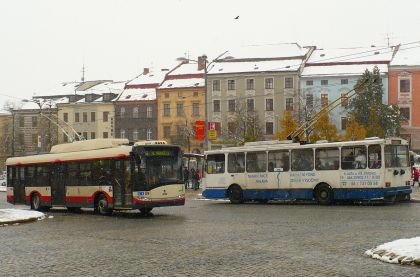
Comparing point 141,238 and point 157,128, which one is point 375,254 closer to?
point 141,238

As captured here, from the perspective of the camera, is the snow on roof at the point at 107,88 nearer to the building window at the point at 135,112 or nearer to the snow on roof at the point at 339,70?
the building window at the point at 135,112

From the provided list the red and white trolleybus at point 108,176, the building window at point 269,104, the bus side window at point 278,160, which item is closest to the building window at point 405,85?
the building window at point 269,104

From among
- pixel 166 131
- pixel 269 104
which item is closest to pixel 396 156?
pixel 269 104

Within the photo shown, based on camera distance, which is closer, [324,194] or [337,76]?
[324,194]

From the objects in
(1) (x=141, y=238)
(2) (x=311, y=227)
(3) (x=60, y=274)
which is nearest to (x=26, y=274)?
(3) (x=60, y=274)

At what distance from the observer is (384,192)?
26500 millimetres

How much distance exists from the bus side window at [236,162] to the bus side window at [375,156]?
683cm

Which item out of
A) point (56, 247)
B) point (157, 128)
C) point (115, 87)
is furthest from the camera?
point (115, 87)

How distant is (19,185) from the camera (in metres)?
31.7

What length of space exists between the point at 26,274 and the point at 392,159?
63.2 feet

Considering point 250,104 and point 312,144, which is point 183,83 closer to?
point 250,104

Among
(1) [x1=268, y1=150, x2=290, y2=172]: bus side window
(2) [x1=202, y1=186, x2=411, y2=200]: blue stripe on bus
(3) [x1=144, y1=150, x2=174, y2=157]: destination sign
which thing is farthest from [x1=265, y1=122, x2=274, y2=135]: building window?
(3) [x1=144, y1=150, x2=174, y2=157]: destination sign

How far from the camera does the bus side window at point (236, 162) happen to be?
31.7 metres

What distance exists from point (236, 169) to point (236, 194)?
1192 mm
